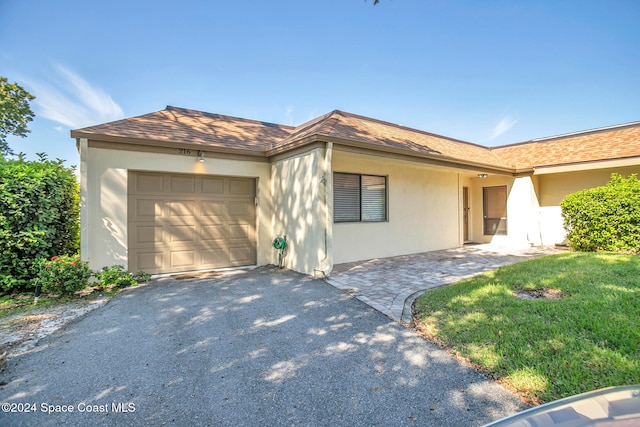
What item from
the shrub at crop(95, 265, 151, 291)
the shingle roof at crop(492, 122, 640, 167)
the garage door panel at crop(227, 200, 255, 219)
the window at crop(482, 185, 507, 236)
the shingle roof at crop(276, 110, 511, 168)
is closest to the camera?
the shrub at crop(95, 265, 151, 291)

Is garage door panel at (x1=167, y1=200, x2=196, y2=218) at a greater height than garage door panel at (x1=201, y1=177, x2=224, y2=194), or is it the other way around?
garage door panel at (x1=201, y1=177, x2=224, y2=194)

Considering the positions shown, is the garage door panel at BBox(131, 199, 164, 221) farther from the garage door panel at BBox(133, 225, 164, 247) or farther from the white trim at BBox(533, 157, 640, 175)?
the white trim at BBox(533, 157, 640, 175)

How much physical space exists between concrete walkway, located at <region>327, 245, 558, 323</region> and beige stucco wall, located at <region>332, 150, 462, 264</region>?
39cm

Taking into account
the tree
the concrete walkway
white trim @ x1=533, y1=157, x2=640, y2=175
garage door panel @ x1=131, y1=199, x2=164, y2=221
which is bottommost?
the concrete walkway

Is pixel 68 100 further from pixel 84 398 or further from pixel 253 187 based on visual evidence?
pixel 84 398

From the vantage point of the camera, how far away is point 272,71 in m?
11.5

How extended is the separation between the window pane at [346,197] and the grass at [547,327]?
11.9 ft

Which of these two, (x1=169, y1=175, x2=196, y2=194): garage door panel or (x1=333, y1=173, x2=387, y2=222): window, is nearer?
(x1=169, y1=175, x2=196, y2=194): garage door panel

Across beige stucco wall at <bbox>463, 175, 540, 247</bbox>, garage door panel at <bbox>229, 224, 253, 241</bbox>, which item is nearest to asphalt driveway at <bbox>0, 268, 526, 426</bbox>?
garage door panel at <bbox>229, 224, 253, 241</bbox>

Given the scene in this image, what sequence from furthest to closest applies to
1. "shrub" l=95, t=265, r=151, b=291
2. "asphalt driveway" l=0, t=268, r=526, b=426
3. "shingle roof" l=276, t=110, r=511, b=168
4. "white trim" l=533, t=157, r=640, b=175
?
"white trim" l=533, t=157, r=640, b=175
"shingle roof" l=276, t=110, r=511, b=168
"shrub" l=95, t=265, r=151, b=291
"asphalt driveway" l=0, t=268, r=526, b=426

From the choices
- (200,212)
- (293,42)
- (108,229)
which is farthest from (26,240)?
(293,42)

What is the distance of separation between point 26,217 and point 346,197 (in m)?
6.74

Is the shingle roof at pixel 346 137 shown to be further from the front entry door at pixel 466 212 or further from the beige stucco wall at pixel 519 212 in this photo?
the front entry door at pixel 466 212

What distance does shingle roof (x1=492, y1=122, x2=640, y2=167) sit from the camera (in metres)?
9.45
